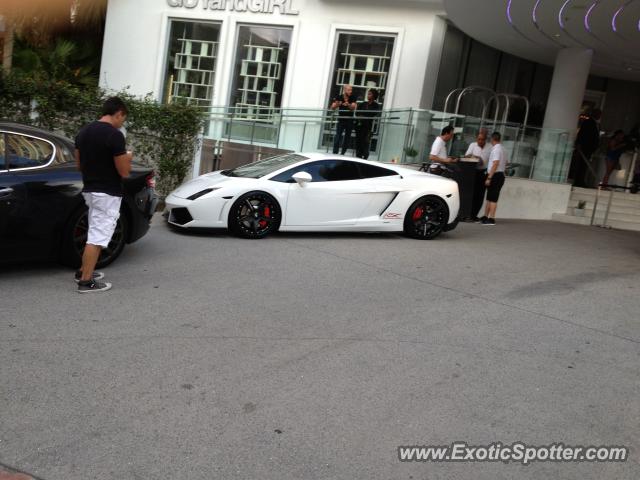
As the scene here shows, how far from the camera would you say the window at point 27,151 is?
6500 millimetres

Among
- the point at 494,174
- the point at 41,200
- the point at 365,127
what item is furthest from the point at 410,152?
the point at 41,200

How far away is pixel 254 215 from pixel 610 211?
9864 millimetres

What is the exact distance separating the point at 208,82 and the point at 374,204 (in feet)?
33.4

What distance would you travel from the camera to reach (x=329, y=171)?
990cm

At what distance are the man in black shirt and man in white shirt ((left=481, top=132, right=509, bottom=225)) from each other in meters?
8.58

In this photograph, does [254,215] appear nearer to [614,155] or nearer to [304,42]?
[304,42]

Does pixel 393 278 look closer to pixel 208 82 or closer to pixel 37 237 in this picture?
pixel 37 237

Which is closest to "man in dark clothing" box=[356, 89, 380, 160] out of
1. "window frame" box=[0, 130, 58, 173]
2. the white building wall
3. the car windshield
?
the white building wall

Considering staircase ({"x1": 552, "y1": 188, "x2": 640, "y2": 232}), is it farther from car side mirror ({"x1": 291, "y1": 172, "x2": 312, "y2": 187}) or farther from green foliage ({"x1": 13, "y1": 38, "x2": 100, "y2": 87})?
green foliage ({"x1": 13, "y1": 38, "x2": 100, "y2": 87})

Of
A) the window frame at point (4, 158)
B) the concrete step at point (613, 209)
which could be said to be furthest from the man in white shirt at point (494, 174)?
the window frame at point (4, 158)

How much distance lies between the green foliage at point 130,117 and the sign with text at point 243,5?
6.89 metres

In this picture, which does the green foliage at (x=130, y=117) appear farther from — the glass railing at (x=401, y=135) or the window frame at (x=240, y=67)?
the window frame at (x=240, y=67)

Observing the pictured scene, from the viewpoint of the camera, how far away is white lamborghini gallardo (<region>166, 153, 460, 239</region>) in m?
9.23

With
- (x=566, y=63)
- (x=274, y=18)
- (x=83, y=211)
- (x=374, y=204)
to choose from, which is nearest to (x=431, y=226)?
(x=374, y=204)
